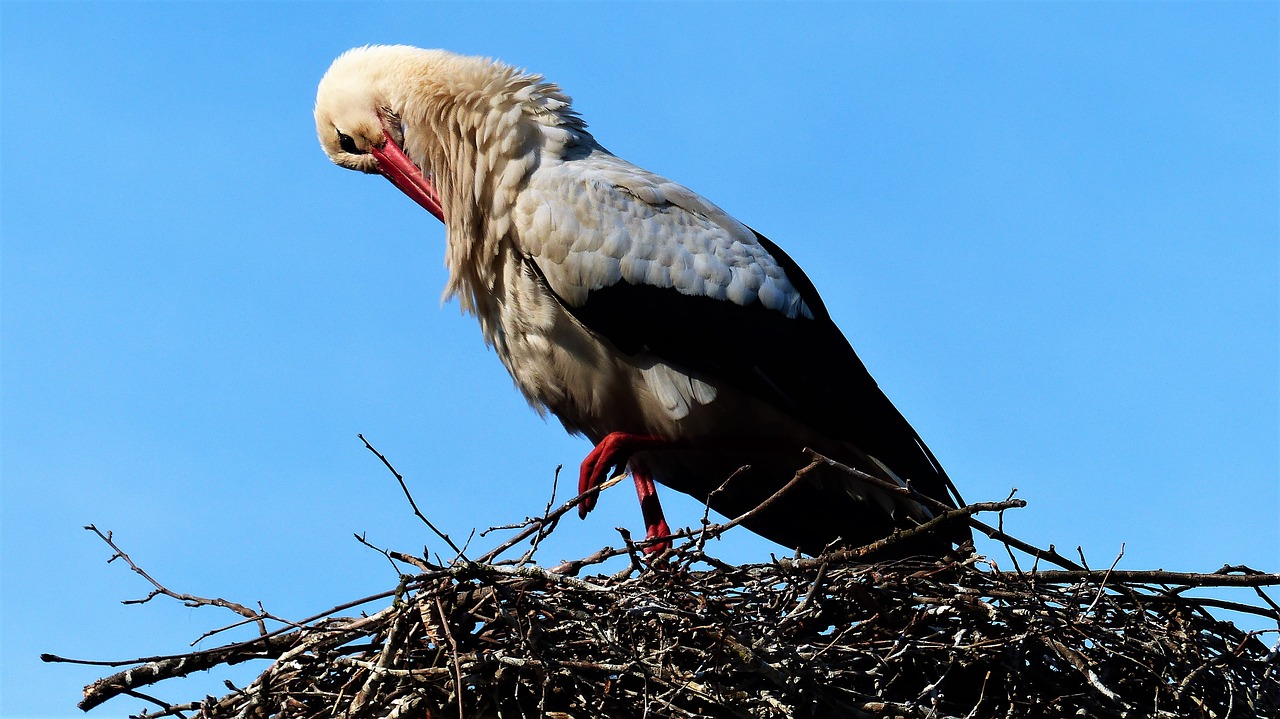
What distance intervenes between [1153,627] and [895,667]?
0.80m

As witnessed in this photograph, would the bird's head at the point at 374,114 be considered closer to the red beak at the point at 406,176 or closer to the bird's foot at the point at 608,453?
the red beak at the point at 406,176

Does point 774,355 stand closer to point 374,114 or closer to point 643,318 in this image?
point 643,318

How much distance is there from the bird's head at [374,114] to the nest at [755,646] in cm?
195

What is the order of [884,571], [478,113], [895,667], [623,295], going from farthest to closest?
[478,113] < [623,295] < [884,571] < [895,667]

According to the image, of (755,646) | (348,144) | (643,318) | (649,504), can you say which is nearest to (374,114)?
(348,144)

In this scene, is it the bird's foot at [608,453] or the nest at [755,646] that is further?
the bird's foot at [608,453]

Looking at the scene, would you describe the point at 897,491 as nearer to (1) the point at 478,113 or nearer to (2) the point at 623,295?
(2) the point at 623,295

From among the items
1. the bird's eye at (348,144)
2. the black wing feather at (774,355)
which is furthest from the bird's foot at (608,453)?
the bird's eye at (348,144)

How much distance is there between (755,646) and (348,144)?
3.07 metres

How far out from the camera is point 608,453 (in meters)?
4.85

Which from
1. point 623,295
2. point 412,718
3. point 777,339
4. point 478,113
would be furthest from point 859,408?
point 412,718

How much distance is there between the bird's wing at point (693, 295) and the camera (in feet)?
15.5

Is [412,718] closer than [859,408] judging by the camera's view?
Yes

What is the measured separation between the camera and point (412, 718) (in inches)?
142
